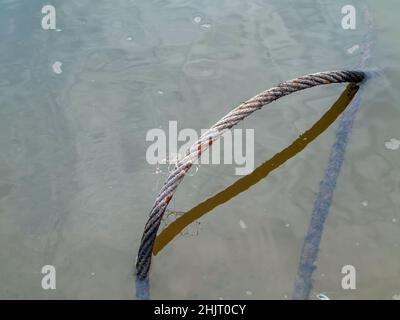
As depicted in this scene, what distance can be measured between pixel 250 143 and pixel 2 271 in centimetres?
168

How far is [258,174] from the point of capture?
9.14 feet

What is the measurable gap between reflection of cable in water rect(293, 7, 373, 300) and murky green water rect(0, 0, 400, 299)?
0.04 meters

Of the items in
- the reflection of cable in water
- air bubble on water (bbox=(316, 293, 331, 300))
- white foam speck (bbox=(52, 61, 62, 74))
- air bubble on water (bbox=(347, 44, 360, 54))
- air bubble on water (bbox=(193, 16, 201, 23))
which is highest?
air bubble on water (bbox=(193, 16, 201, 23))

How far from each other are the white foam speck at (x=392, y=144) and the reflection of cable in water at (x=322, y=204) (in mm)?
254

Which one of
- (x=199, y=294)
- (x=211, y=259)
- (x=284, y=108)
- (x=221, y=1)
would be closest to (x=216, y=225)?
(x=211, y=259)

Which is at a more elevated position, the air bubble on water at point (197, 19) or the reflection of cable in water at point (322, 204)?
the air bubble on water at point (197, 19)

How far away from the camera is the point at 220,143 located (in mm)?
2971

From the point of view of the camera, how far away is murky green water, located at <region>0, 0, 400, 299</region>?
2.37 m

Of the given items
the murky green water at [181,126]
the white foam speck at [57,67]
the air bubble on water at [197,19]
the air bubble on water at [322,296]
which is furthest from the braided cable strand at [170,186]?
the white foam speck at [57,67]

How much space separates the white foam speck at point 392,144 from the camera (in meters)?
2.88

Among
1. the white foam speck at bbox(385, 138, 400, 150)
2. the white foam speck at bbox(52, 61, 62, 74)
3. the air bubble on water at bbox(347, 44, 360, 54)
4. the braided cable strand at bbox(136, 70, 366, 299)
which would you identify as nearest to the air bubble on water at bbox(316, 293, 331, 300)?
the braided cable strand at bbox(136, 70, 366, 299)

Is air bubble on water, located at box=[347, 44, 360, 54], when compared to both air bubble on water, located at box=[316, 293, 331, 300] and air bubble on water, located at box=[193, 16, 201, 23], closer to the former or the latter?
air bubble on water, located at box=[193, 16, 201, 23]

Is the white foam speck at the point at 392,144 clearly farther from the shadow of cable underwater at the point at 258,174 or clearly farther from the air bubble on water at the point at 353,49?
the air bubble on water at the point at 353,49
